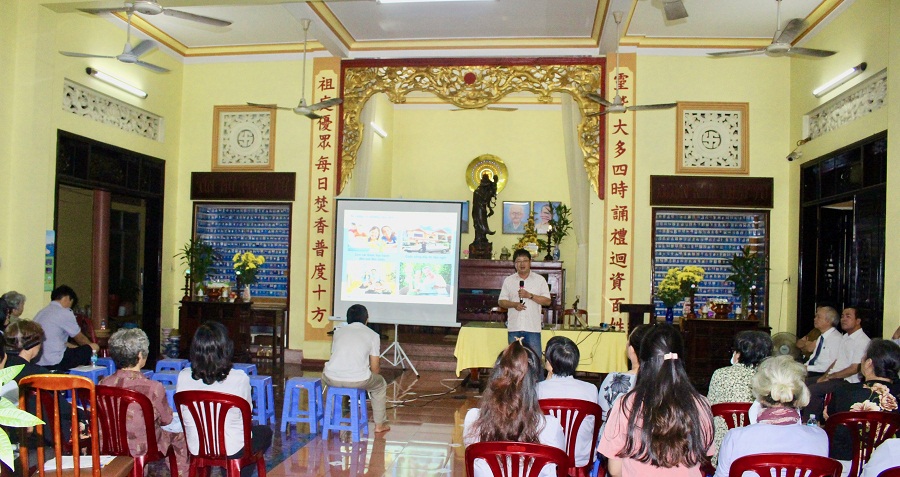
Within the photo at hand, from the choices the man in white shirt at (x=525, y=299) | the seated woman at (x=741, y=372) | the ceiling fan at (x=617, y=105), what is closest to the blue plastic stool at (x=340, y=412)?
the man in white shirt at (x=525, y=299)

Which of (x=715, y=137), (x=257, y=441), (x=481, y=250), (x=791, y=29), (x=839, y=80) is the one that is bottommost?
(x=257, y=441)

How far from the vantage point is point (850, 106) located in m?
6.97

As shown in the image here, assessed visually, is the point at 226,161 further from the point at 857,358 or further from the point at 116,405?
the point at 857,358

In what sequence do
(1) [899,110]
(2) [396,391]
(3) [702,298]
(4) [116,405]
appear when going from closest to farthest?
(4) [116,405] → (1) [899,110] → (2) [396,391] → (3) [702,298]

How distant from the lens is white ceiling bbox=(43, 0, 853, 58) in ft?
24.1

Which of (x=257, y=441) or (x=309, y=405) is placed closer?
(x=257, y=441)

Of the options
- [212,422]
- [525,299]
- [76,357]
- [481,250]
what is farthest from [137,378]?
[481,250]

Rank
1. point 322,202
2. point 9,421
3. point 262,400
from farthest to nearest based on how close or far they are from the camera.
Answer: point 322,202
point 262,400
point 9,421

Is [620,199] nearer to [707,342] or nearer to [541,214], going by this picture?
[707,342]

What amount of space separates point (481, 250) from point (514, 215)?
1.33 metres

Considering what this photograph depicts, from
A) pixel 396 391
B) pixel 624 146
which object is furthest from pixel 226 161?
pixel 624 146

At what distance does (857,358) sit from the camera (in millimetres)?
5328

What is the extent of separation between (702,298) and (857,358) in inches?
122

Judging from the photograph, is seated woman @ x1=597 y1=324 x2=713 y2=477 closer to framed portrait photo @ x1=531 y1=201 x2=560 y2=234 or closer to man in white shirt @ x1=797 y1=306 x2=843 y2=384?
man in white shirt @ x1=797 y1=306 x2=843 y2=384
